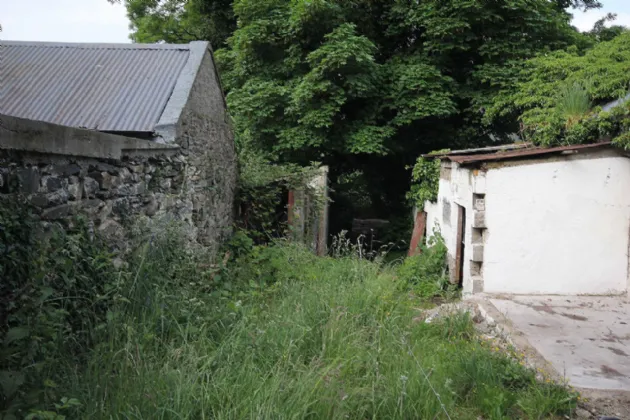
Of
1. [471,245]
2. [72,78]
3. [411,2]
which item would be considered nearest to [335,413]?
[471,245]

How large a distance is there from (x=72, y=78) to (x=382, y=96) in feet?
28.8

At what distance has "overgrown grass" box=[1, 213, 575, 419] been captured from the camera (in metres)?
2.62

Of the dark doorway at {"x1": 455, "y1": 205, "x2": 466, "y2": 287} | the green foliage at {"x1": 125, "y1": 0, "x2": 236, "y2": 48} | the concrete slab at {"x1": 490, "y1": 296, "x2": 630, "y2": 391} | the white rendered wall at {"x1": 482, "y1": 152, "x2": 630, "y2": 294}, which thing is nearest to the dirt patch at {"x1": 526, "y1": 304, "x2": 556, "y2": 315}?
the concrete slab at {"x1": 490, "y1": 296, "x2": 630, "y2": 391}

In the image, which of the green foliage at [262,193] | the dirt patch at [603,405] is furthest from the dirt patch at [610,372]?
the green foliage at [262,193]

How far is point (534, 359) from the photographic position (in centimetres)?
468

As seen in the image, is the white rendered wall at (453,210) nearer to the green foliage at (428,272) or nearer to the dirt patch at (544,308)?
the green foliage at (428,272)

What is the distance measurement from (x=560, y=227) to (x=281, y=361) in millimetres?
5732

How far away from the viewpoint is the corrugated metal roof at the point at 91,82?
6121 millimetres

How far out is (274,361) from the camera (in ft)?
10.9

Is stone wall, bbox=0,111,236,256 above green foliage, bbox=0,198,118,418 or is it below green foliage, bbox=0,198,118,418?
above

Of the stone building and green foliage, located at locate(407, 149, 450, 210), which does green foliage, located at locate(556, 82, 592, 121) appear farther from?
the stone building

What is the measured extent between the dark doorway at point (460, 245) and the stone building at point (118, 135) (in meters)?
4.25

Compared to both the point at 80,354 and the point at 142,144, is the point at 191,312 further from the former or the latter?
the point at 142,144

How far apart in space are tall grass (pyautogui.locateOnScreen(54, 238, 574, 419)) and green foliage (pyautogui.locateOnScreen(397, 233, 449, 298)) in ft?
12.9
